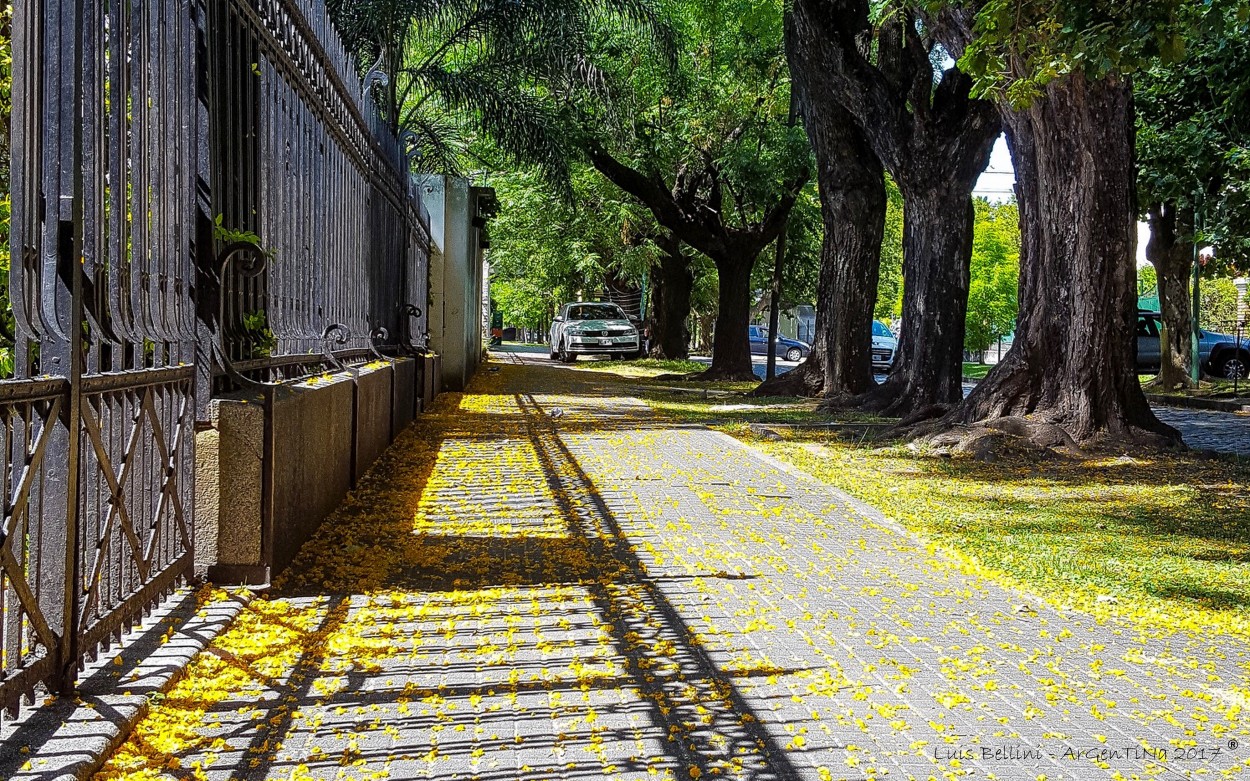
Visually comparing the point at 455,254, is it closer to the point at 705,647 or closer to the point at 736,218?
the point at 736,218

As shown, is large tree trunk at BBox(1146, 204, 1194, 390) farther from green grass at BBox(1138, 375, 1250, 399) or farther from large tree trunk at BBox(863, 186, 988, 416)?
large tree trunk at BBox(863, 186, 988, 416)

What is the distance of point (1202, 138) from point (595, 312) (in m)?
25.0

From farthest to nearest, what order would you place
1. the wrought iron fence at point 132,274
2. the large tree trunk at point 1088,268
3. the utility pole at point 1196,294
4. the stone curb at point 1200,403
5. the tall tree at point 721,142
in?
1. the tall tree at point 721,142
2. the utility pole at point 1196,294
3. the stone curb at point 1200,403
4. the large tree trunk at point 1088,268
5. the wrought iron fence at point 132,274

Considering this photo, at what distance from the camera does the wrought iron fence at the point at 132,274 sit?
379 cm

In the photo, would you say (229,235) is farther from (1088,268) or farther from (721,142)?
(721,142)

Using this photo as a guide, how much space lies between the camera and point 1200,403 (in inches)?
906

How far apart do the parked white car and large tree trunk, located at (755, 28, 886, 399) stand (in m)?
20.3

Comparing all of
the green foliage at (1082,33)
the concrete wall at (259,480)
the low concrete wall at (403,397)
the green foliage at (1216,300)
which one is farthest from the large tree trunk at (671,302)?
the green foliage at (1216,300)

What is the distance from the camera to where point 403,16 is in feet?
58.2

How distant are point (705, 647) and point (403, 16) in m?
14.2

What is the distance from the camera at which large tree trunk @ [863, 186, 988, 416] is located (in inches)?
674

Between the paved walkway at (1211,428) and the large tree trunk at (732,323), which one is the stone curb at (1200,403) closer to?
the paved walkway at (1211,428)

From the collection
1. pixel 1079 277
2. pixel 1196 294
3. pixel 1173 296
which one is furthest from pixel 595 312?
A: pixel 1079 277

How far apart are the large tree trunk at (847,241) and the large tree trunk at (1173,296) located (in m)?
9.08
